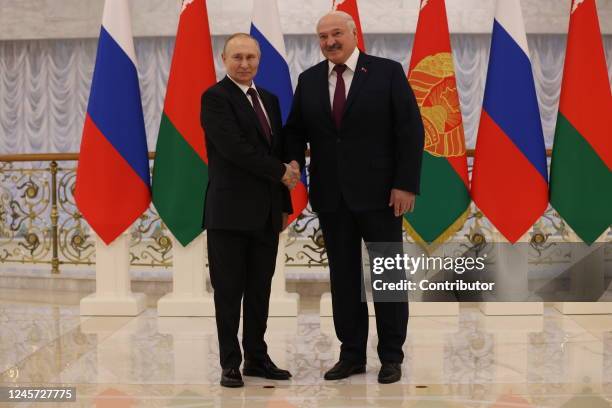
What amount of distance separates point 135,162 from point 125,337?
3.80 feet

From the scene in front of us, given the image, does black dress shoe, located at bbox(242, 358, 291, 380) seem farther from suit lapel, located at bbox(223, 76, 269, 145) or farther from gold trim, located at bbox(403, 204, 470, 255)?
gold trim, located at bbox(403, 204, 470, 255)

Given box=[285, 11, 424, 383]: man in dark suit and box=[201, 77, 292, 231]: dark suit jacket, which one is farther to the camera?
box=[285, 11, 424, 383]: man in dark suit

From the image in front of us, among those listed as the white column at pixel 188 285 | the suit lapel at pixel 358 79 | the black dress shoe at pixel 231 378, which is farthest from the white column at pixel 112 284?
the suit lapel at pixel 358 79

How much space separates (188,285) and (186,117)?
1.14m

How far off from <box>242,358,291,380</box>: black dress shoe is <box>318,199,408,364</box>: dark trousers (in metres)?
0.30

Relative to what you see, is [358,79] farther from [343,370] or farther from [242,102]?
[343,370]

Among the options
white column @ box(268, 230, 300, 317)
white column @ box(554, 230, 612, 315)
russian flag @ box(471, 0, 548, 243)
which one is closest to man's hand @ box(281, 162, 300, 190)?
white column @ box(268, 230, 300, 317)

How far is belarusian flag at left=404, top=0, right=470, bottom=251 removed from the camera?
15.8 ft

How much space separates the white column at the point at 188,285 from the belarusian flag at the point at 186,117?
0.36 metres

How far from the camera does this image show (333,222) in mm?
3535

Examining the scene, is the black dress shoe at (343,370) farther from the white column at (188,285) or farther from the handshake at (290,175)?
the white column at (188,285)

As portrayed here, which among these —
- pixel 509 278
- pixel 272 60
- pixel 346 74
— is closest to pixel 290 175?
pixel 346 74

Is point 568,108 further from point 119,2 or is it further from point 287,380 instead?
point 119,2

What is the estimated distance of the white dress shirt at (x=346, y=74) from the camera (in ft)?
11.4
